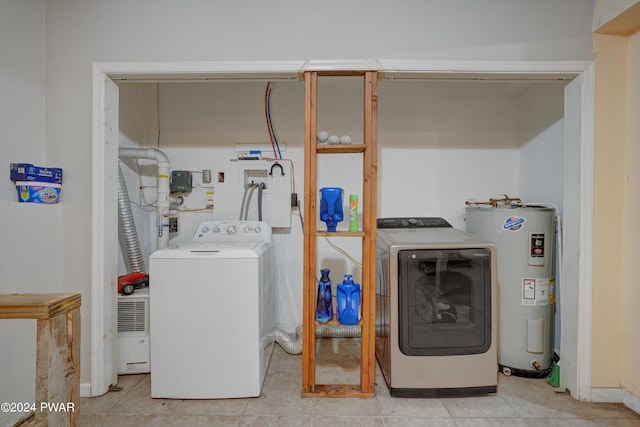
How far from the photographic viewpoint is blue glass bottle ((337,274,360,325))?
171 cm

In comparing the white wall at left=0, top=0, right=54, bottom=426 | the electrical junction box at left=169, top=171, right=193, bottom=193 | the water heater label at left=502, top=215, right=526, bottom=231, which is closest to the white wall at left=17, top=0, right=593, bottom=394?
the white wall at left=0, top=0, right=54, bottom=426

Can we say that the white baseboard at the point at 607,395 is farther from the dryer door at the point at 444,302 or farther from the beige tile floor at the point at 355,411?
the dryer door at the point at 444,302

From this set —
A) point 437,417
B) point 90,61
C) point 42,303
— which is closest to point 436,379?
point 437,417

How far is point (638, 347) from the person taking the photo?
1600 millimetres

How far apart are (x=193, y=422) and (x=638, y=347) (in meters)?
2.47

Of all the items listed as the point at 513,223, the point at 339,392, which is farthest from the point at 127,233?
the point at 513,223

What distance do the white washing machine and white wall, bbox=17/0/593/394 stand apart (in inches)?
19.8

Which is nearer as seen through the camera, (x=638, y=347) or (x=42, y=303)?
(x=42, y=303)

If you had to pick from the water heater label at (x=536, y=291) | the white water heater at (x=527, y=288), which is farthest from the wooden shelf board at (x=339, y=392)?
the water heater label at (x=536, y=291)

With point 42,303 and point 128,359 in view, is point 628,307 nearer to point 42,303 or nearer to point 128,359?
point 42,303

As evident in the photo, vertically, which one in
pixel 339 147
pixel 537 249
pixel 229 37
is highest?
pixel 229 37

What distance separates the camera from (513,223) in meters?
1.95

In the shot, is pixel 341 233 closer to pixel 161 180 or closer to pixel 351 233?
pixel 351 233

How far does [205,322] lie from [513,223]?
207 cm
